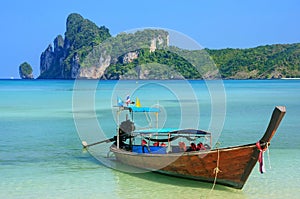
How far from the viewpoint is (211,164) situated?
8.80m

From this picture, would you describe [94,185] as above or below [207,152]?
below

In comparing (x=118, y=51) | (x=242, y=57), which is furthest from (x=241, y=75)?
(x=118, y=51)

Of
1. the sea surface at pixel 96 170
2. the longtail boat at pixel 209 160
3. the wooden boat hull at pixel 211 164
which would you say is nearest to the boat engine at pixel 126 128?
the longtail boat at pixel 209 160

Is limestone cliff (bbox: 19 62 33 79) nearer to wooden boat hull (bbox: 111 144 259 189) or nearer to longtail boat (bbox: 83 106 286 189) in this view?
longtail boat (bbox: 83 106 286 189)

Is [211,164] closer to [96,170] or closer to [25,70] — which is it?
[96,170]

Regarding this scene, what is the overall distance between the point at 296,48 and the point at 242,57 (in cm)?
1619

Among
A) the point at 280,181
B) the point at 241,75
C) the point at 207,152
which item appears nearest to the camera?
the point at 207,152

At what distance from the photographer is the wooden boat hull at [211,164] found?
8398 mm

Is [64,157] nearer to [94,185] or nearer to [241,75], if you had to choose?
[94,185]

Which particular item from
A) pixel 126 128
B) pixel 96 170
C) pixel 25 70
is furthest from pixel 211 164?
pixel 25 70

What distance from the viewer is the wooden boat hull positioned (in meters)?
8.40

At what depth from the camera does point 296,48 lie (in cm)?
11744

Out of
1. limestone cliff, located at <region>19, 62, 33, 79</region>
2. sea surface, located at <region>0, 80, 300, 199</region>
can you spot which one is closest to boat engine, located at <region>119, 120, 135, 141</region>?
sea surface, located at <region>0, 80, 300, 199</region>

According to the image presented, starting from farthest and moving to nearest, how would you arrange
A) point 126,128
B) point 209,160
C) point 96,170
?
point 126,128
point 96,170
point 209,160
